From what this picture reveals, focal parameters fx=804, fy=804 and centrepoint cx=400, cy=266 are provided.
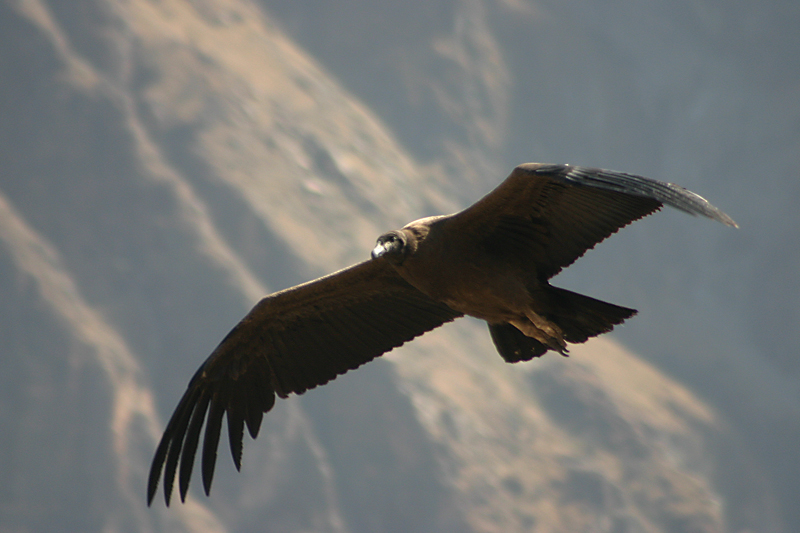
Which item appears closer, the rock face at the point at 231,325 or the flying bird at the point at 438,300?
the flying bird at the point at 438,300

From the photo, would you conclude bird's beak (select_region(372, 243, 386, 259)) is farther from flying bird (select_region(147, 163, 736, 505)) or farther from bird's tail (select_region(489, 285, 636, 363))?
bird's tail (select_region(489, 285, 636, 363))

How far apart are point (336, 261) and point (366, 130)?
533 inches

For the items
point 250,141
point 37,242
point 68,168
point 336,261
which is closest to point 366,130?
point 250,141

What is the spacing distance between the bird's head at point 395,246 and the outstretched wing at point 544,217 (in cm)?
48

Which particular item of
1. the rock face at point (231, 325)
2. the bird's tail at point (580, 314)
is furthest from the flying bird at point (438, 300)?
the rock face at point (231, 325)

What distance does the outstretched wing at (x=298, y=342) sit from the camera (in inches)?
326

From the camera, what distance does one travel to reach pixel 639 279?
59375mm

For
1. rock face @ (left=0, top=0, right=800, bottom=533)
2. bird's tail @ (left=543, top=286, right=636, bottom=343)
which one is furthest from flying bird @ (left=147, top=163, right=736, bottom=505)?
rock face @ (left=0, top=0, right=800, bottom=533)

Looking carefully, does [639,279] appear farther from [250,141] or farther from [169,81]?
[169,81]

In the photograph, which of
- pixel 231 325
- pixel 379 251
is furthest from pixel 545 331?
pixel 231 325

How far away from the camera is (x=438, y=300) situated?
7414 mm

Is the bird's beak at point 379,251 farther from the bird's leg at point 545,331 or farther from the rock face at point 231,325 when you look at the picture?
the rock face at point 231,325

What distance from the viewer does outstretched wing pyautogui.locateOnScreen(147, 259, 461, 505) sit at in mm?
8281

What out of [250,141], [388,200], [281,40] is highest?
[281,40]
